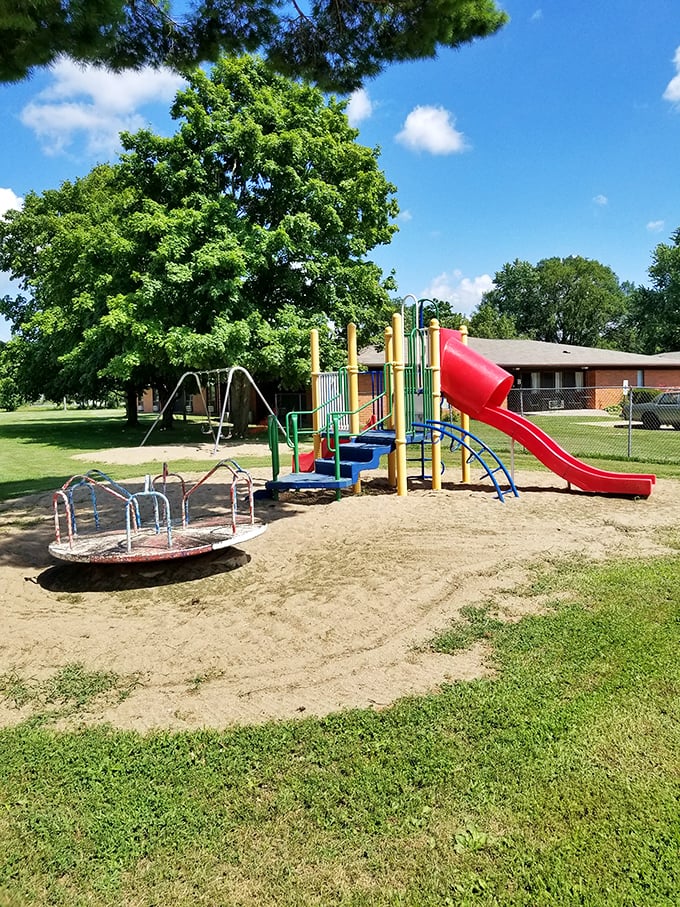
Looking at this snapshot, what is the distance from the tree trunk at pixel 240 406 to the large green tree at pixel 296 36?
17265 millimetres

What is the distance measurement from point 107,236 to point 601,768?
80.1 feet

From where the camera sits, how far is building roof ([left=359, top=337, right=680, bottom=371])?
124 ft

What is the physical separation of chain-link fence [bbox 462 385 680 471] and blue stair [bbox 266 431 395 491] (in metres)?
5.76

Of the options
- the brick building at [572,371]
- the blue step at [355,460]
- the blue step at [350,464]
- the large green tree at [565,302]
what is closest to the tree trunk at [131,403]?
the brick building at [572,371]

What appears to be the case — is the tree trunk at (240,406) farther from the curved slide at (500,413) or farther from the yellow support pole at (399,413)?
the yellow support pole at (399,413)

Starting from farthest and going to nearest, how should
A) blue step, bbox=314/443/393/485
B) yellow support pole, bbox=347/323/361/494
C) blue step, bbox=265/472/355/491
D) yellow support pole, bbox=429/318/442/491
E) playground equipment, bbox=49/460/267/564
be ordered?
yellow support pole, bbox=347/323/361/494, yellow support pole, bbox=429/318/442/491, blue step, bbox=314/443/393/485, blue step, bbox=265/472/355/491, playground equipment, bbox=49/460/267/564

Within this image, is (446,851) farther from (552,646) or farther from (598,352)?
(598,352)

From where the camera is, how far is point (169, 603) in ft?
18.7

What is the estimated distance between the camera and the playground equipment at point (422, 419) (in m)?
10.2

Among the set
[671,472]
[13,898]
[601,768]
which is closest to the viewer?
[13,898]

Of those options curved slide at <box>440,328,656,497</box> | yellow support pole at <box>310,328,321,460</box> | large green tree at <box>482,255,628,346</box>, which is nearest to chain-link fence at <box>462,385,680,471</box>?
curved slide at <box>440,328,656,497</box>

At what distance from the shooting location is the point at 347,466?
32.2 feet

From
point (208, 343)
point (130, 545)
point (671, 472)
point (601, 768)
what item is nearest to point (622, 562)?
point (601, 768)

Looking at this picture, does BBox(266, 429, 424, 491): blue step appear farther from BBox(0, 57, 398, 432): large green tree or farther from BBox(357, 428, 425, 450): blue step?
BBox(0, 57, 398, 432): large green tree
